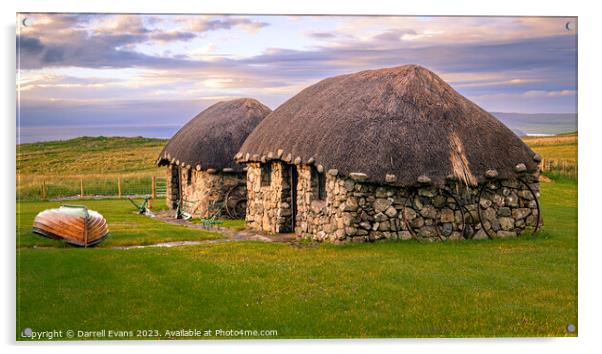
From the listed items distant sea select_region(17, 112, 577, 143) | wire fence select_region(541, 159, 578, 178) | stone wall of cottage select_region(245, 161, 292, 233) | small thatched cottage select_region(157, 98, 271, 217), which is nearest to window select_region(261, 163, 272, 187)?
stone wall of cottage select_region(245, 161, 292, 233)

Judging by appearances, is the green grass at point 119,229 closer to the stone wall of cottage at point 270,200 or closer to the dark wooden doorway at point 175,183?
the stone wall of cottage at point 270,200

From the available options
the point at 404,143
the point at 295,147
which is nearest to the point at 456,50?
the point at 404,143

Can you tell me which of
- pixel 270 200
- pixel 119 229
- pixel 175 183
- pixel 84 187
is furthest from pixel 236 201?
pixel 84 187

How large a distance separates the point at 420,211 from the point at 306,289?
15.2ft

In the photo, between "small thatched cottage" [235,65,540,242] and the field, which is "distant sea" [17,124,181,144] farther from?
"small thatched cottage" [235,65,540,242]

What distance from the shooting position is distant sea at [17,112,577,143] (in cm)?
1120

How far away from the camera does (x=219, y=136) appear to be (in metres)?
23.6

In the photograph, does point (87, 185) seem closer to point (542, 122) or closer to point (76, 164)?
point (76, 164)

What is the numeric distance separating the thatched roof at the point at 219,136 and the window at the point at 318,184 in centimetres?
650

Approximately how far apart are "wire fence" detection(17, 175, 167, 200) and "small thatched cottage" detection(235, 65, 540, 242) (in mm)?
4539

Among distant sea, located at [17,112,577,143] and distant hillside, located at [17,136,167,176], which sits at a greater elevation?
distant sea, located at [17,112,577,143]

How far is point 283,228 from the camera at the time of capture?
1831 centimetres

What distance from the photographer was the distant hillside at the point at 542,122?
11.5 m

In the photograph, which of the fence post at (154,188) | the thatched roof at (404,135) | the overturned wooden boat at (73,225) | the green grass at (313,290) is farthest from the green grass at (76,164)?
the fence post at (154,188)
